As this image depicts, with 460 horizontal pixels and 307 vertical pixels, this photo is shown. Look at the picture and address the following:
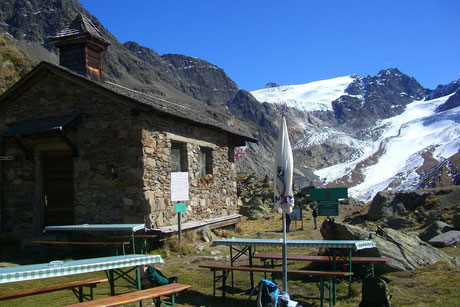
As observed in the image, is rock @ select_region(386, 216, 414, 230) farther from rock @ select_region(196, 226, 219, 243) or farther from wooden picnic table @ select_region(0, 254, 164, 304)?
wooden picnic table @ select_region(0, 254, 164, 304)

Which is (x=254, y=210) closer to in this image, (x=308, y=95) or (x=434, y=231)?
(x=434, y=231)

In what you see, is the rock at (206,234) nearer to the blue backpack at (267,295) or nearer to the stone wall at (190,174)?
the stone wall at (190,174)

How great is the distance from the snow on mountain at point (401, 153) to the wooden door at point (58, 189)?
61.3m

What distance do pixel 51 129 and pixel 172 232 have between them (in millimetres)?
4175

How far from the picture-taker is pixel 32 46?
98438 mm

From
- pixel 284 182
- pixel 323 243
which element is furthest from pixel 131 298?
pixel 323 243

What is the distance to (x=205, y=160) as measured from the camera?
48.6 ft

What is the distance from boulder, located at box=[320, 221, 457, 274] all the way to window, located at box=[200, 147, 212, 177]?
20.7 feet

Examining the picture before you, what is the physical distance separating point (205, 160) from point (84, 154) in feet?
15.0

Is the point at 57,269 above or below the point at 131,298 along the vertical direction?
above

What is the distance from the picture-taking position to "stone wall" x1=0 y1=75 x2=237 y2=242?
11047 millimetres

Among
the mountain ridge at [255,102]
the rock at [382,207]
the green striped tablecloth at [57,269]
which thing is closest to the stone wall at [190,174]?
the green striped tablecloth at [57,269]

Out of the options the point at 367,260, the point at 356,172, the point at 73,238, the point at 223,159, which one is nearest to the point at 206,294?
the point at 367,260

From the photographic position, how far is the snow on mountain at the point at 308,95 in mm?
143125
